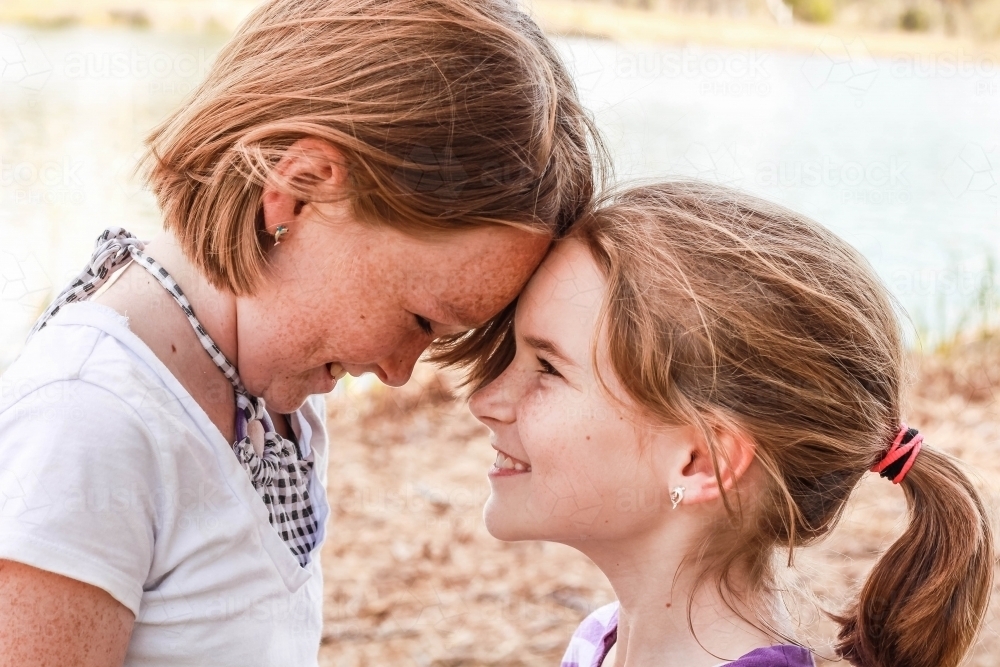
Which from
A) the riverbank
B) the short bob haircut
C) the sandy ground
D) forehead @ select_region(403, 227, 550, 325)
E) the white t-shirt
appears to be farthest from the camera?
the riverbank

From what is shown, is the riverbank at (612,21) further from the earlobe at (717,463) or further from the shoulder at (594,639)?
the earlobe at (717,463)

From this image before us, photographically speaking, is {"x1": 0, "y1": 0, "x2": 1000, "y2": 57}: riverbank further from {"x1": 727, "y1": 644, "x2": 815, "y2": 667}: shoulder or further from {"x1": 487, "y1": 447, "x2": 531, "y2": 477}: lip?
{"x1": 727, "y1": 644, "x2": 815, "y2": 667}: shoulder

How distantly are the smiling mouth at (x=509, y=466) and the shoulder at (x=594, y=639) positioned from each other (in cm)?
38

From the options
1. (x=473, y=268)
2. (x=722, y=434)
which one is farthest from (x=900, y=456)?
(x=473, y=268)

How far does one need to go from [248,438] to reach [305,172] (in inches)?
18.8

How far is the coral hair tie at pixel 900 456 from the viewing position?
1.65 m

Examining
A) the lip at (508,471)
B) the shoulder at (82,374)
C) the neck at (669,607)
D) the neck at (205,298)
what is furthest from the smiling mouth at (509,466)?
the shoulder at (82,374)

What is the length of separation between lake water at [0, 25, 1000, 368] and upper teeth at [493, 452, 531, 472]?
2.11 m

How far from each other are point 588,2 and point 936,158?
2.48 metres

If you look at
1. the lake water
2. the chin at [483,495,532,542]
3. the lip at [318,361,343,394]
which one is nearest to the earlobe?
the chin at [483,495,532,542]

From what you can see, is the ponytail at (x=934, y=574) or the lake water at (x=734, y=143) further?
the lake water at (x=734, y=143)

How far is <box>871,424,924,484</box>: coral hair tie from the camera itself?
1.65m

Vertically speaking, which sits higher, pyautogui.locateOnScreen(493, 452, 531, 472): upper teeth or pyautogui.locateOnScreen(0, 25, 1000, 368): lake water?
pyautogui.locateOnScreen(493, 452, 531, 472): upper teeth

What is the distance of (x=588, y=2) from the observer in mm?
6672
